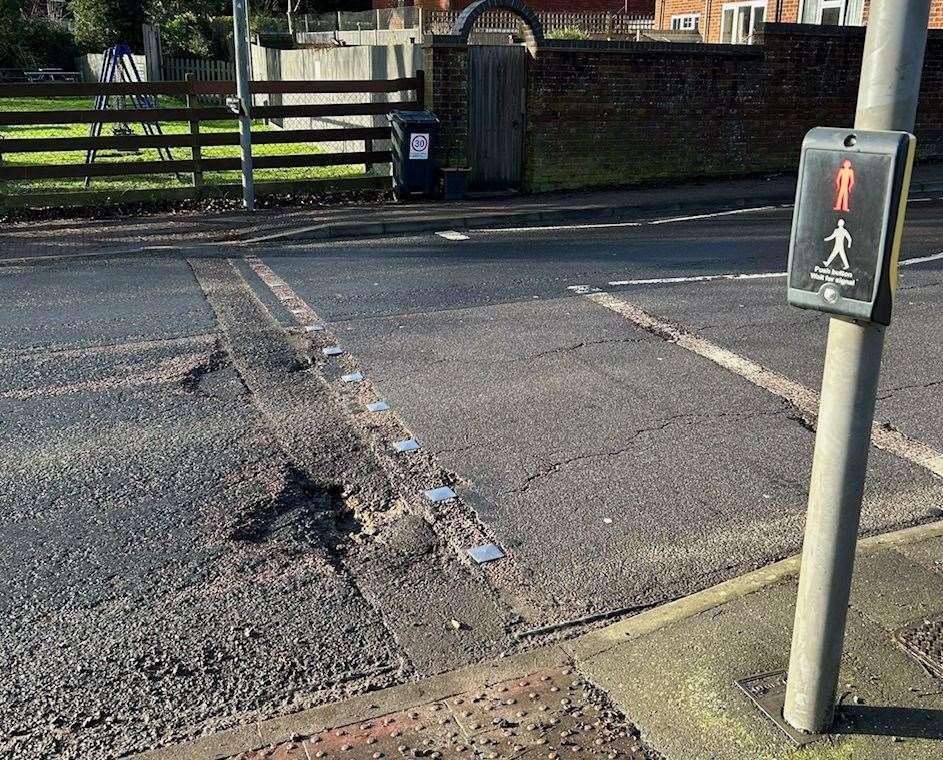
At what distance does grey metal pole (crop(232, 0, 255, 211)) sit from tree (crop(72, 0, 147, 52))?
32.1 meters

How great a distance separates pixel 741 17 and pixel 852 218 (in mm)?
27241

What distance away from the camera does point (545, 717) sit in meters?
3.15

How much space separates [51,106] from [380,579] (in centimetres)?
3222

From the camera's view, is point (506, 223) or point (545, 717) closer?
point (545, 717)

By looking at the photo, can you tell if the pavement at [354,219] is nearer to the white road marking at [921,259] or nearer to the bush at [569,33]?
the white road marking at [921,259]

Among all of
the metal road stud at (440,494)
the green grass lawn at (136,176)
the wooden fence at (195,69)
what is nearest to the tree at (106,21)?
the wooden fence at (195,69)

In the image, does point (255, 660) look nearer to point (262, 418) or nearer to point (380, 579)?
point (380, 579)

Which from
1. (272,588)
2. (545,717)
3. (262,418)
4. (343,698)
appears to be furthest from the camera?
(262,418)

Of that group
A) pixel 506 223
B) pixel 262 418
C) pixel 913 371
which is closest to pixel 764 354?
pixel 913 371

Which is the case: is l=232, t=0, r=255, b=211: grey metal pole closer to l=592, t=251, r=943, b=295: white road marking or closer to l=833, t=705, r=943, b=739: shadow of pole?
l=592, t=251, r=943, b=295: white road marking

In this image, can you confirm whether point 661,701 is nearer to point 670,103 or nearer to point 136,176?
point 670,103

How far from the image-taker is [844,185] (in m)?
2.51

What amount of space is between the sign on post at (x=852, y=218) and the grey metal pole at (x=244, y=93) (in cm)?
1152

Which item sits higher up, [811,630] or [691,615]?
[811,630]
